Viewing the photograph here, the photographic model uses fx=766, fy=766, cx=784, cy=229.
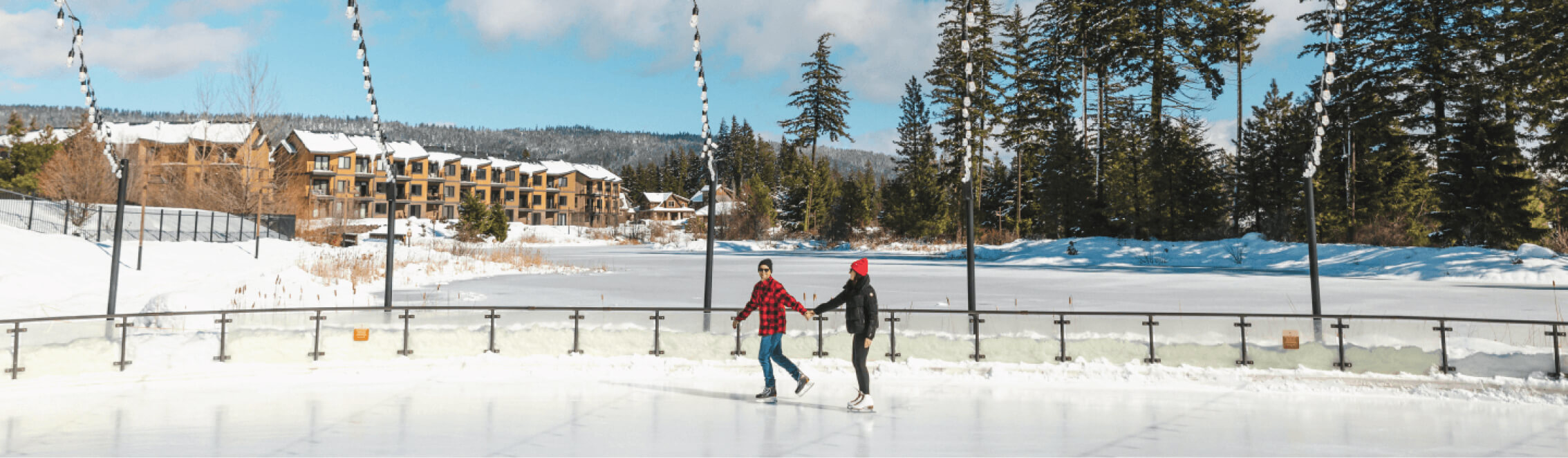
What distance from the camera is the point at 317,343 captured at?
995 centimetres

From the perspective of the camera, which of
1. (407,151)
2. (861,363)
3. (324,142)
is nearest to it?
(861,363)

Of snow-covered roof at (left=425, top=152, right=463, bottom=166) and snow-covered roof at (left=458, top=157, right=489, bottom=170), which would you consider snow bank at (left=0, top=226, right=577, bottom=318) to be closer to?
snow-covered roof at (left=425, top=152, right=463, bottom=166)

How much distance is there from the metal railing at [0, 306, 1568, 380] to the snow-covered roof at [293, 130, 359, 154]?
253ft

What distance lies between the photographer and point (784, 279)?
84.6 feet

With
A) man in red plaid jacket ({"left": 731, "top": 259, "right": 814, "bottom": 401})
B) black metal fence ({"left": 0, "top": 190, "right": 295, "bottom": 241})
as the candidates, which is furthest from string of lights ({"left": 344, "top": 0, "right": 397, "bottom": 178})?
black metal fence ({"left": 0, "top": 190, "right": 295, "bottom": 241})

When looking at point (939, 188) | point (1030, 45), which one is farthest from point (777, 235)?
point (1030, 45)

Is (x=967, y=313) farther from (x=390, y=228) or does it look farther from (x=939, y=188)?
(x=939, y=188)

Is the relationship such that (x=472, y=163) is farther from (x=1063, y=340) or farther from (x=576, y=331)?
(x=1063, y=340)

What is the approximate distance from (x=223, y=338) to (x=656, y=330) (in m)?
5.36

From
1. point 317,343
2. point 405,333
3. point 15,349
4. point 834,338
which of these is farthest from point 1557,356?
point 15,349

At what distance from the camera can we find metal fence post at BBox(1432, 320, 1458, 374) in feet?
28.6

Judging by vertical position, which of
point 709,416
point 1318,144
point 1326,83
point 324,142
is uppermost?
point 324,142

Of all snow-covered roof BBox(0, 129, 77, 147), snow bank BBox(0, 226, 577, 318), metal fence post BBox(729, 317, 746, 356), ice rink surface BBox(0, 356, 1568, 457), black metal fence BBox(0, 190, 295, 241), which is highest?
snow-covered roof BBox(0, 129, 77, 147)

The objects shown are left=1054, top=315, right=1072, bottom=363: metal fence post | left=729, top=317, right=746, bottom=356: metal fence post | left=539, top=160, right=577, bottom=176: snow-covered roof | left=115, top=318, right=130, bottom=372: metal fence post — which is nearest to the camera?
left=115, top=318, right=130, bottom=372: metal fence post
